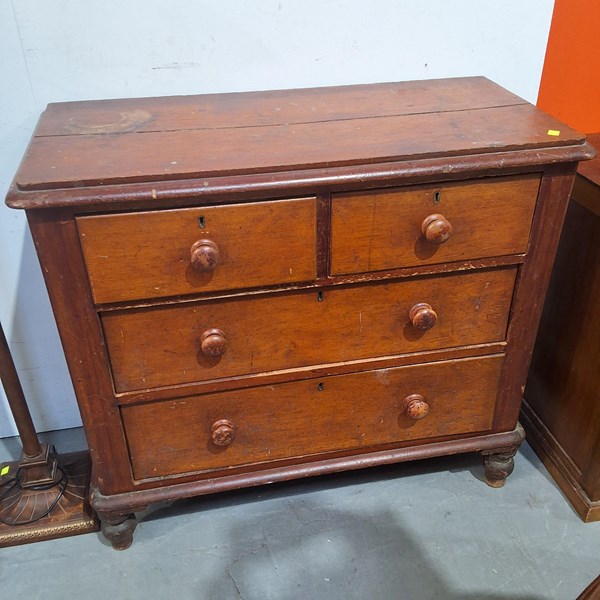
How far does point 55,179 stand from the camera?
1.19 m

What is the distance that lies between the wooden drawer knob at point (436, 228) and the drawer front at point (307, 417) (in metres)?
0.38

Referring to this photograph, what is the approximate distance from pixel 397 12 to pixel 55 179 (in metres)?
1.05

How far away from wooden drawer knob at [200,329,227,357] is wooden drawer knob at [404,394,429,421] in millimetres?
523

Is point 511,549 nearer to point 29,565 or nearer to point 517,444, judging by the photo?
point 517,444

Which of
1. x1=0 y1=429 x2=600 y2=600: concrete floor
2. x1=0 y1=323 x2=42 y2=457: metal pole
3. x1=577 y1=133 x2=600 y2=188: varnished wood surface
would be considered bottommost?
x1=0 y1=429 x2=600 y2=600: concrete floor

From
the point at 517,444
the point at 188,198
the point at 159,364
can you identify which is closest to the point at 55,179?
the point at 188,198

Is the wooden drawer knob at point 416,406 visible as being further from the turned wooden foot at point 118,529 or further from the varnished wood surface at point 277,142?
the turned wooden foot at point 118,529

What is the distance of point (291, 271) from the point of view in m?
1.37

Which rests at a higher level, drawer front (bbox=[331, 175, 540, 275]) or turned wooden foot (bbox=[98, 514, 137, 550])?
drawer front (bbox=[331, 175, 540, 275])

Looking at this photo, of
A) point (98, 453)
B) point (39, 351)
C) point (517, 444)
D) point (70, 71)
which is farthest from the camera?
point (39, 351)

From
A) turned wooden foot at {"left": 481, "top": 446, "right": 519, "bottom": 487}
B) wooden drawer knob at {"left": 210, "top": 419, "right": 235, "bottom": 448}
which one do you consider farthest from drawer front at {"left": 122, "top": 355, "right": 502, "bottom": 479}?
turned wooden foot at {"left": 481, "top": 446, "right": 519, "bottom": 487}

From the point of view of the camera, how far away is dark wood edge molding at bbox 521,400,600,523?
176cm

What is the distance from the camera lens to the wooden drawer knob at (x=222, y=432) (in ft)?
5.04

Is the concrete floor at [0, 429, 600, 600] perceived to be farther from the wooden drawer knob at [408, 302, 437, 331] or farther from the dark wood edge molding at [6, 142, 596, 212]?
the dark wood edge molding at [6, 142, 596, 212]
